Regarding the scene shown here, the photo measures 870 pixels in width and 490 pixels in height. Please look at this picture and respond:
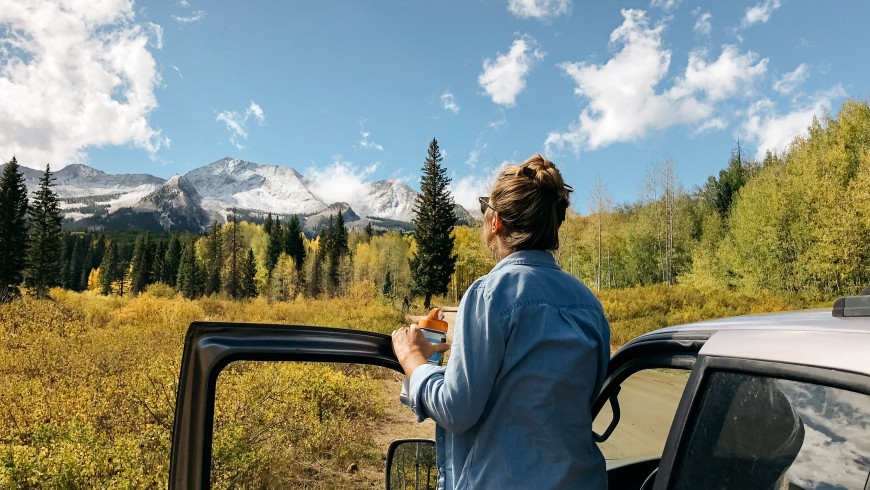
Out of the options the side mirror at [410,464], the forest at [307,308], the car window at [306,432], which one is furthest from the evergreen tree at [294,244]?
the side mirror at [410,464]

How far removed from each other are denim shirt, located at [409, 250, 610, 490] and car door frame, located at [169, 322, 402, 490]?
45 cm

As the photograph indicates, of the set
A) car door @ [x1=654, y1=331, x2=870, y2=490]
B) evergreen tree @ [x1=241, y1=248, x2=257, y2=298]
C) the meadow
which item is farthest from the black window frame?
evergreen tree @ [x1=241, y1=248, x2=257, y2=298]

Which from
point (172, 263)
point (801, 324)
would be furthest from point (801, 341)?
point (172, 263)

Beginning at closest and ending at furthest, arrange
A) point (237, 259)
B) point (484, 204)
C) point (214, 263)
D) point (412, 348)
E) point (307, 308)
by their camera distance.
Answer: point (412, 348), point (484, 204), point (307, 308), point (237, 259), point (214, 263)

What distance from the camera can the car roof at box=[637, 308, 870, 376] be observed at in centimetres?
94

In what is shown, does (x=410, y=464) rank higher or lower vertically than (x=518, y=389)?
lower

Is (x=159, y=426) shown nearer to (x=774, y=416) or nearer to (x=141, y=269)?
(x=774, y=416)

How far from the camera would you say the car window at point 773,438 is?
3.38 feet

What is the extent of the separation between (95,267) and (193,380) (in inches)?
5296

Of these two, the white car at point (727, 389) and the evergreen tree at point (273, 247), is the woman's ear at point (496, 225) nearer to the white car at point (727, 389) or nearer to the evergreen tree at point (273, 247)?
the white car at point (727, 389)

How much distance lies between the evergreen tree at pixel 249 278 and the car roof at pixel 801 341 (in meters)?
75.0

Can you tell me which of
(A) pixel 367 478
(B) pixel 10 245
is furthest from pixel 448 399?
(B) pixel 10 245

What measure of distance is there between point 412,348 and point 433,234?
2030 inches

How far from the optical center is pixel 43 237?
4969 centimetres
